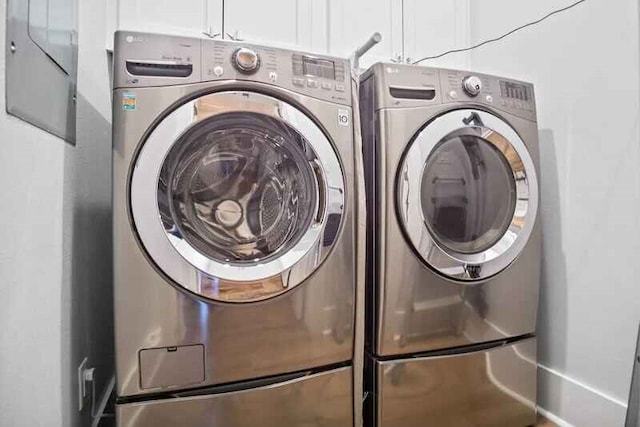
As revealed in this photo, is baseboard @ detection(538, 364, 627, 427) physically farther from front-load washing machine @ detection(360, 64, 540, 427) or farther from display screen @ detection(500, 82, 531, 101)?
display screen @ detection(500, 82, 531, 101)

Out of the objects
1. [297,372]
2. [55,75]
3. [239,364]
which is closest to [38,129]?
[55,75]

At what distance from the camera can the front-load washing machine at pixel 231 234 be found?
2.73 feet

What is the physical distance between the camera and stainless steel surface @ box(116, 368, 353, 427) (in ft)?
2.79

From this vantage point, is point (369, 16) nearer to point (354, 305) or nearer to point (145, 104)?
point (145, 104)

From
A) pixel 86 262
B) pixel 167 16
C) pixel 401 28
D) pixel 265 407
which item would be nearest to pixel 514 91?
pixel 401 28

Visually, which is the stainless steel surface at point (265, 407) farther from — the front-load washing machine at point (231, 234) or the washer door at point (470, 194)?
the washer door at point (470, 194)

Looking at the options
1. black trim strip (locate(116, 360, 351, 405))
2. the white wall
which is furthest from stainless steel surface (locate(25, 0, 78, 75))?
the white wall

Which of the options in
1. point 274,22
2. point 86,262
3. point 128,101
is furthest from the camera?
point 274,22

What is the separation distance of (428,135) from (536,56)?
75 cm

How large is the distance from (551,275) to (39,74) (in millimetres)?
1637

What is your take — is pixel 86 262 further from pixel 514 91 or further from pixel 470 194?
pixel 514 91

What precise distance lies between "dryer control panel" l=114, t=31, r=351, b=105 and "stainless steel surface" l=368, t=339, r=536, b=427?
0.82 m

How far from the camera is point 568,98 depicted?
1.29 metres

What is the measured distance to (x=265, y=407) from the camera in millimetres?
933
